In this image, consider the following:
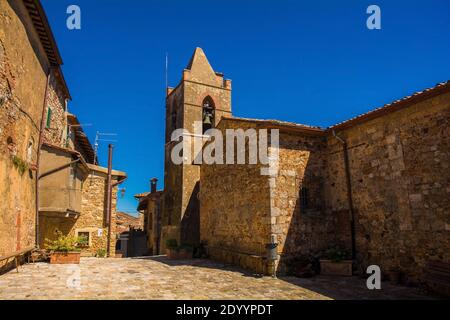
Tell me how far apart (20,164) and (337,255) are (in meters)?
9.97

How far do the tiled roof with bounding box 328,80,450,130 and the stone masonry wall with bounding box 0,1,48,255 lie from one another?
9898 millimetres

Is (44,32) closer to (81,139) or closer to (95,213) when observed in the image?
(95,213)

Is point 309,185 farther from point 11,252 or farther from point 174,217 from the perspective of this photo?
point 174,217

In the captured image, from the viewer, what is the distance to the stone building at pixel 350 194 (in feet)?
26.9

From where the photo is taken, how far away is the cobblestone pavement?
23.0 ft

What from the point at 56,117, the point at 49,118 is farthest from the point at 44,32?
the point at 56,117

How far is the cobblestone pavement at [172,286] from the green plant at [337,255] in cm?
83

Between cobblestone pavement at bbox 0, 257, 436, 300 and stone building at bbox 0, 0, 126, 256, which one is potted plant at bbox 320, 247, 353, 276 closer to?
cobblestone pavement at bbox 0, 257, 436, 300

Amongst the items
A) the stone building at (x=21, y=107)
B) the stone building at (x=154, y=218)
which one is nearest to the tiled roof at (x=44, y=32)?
the stone building at (x=21, y=107)

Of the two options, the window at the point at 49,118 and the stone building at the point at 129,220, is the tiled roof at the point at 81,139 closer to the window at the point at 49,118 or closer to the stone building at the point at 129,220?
the window at the point at 49,118

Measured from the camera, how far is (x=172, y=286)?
26.5ft

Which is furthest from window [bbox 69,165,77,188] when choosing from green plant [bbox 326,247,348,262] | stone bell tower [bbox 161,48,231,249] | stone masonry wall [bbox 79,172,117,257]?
green plant [bbox 326,247,348,262]
